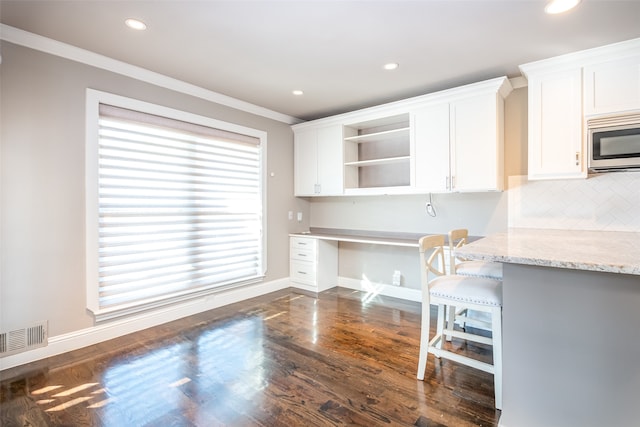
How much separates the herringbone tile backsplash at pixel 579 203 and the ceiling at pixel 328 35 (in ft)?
3.77

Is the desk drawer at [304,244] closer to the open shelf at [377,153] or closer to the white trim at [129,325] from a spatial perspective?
the white trim at [129,325]

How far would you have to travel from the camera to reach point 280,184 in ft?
15.0

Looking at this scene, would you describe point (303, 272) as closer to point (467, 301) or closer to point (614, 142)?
point (467, 301)

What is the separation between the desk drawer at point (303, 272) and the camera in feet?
14.5

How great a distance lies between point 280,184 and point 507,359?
352 centimetres

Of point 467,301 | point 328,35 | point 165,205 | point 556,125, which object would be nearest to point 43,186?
point 165,205

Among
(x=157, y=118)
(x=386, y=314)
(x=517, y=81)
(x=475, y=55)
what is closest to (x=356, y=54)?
(x=475, y=55)

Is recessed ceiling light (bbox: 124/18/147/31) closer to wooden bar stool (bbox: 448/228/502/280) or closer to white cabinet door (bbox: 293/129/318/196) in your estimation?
white cabinet door (bbox: 293/129/318/196)

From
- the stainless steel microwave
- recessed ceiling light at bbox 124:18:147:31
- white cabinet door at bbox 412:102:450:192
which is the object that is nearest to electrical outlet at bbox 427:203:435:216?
white cabinet door at bbox 412:102:450:192

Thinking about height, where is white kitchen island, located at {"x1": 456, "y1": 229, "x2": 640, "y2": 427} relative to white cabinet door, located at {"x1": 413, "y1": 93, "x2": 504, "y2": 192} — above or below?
below

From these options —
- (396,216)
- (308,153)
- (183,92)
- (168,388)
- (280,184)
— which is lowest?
(168,388)

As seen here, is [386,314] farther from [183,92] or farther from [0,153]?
[0,153]

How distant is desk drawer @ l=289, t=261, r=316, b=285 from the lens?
441cm

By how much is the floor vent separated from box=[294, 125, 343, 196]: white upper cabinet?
125 inches
